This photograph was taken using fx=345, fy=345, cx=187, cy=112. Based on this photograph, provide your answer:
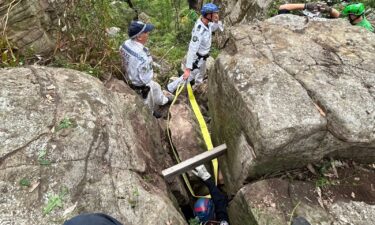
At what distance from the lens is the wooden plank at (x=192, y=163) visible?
14.6 feet

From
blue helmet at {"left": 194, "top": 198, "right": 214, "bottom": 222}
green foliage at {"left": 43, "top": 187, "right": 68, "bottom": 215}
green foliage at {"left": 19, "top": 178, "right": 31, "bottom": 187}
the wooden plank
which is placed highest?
green foliage at {"left": 19, "top": 178, "right": 31, "bottom": 187}

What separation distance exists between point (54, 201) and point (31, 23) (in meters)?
3.21

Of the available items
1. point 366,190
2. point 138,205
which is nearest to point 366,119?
point 366,190

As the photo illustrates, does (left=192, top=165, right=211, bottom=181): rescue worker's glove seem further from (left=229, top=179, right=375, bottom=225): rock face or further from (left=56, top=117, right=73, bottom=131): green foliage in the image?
(left=56, top=117, right=73, bottom=131): green foliage

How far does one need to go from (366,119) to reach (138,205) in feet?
8.49

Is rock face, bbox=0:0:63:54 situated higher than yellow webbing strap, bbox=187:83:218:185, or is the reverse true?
rock face, bbox=0:0:63:54

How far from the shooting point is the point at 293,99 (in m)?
3.97

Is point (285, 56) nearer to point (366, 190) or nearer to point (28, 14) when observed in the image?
point (366, 190)

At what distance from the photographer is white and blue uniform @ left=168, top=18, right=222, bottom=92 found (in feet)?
24.9

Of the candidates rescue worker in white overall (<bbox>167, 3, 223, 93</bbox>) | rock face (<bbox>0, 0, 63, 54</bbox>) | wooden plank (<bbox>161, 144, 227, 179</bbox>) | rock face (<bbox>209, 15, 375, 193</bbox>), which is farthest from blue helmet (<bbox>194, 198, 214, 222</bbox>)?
rock face (<bbox>0, 0, 63, 54</bbox>)

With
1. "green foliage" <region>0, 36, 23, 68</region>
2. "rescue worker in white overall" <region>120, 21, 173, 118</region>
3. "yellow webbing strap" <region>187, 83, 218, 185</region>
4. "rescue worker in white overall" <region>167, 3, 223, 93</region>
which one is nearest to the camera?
"green foliage" <region>0, 36, 23, 68</region>

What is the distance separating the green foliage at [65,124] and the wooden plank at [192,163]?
1.33 meters

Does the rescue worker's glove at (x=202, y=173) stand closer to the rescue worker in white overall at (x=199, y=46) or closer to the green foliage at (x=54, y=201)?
the green foliage at (x=54, y=201)

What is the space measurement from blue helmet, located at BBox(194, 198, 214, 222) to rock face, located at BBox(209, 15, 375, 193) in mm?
430
